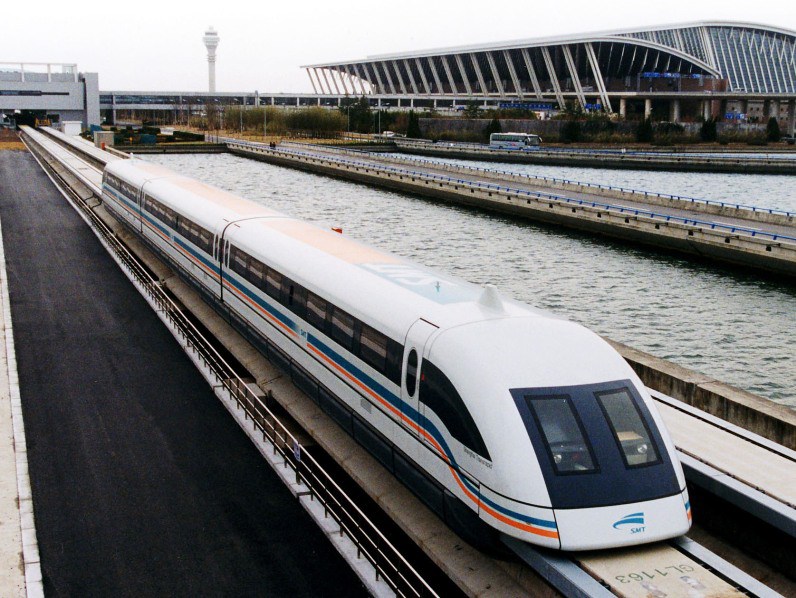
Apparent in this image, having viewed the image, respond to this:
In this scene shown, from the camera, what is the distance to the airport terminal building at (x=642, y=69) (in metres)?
153

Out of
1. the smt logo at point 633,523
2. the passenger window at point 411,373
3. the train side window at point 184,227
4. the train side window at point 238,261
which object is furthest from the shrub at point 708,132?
the smt logo at point 633,523

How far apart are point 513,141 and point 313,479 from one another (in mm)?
117754

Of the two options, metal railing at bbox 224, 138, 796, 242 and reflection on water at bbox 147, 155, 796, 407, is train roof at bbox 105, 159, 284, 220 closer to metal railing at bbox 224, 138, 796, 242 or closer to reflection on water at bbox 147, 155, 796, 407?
reflection on water at bbox 147, 155, 796, 407

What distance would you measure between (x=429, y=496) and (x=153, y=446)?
640cm

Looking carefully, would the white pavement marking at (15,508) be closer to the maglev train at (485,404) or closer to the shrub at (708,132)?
the maglev train at (485,404)

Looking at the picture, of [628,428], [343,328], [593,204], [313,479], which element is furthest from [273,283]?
[593,204]

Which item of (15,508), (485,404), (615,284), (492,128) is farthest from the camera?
(492,128)

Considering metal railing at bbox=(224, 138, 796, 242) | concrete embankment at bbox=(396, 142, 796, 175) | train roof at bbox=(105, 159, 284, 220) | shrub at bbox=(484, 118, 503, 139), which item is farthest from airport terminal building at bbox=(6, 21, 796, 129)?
train roof at bbox=(105, 159, 284, 220)

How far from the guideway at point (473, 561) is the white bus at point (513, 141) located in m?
112

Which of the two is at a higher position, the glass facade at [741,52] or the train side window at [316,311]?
Result: the glass facade at [741,52]

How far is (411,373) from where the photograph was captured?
41.9ft

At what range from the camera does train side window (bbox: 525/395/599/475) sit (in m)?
10.5

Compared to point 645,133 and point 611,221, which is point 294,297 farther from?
point 645,133

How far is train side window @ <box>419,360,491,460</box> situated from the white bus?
11755 cm
